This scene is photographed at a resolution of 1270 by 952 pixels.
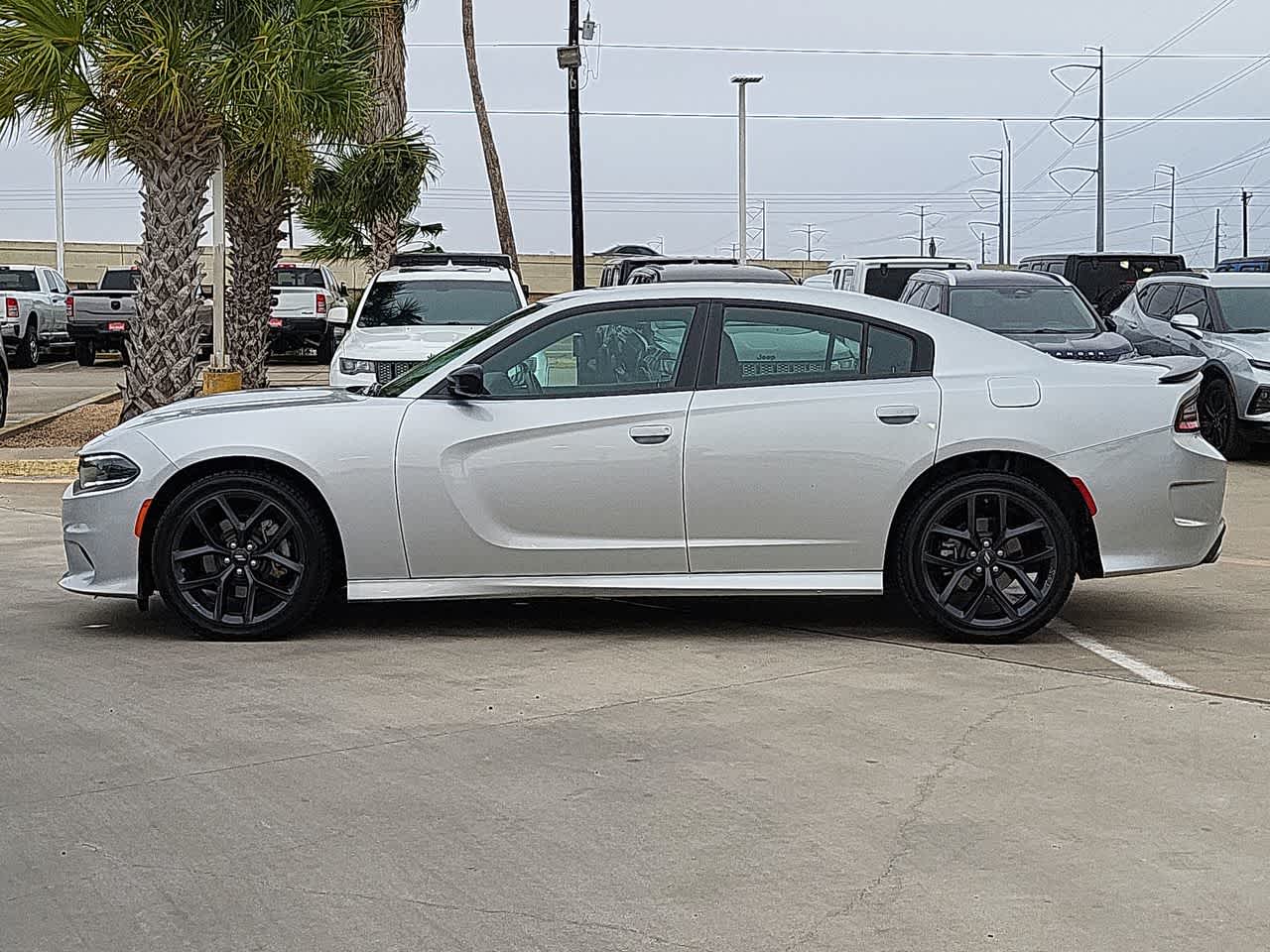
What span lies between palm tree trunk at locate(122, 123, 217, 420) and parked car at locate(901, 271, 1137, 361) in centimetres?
660

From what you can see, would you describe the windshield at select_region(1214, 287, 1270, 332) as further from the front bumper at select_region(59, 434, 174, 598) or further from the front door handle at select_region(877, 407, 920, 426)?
the front bumper at select_region(59, 434, 174, 598)

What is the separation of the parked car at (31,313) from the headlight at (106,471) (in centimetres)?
2288

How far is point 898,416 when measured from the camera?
7.43m

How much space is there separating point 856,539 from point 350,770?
2.76 m

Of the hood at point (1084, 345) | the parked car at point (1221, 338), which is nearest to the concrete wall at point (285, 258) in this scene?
the parked car at point (1221, 338)

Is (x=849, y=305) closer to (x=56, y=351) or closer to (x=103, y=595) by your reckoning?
(x=103, y=595)

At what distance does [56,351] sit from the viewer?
34031mm

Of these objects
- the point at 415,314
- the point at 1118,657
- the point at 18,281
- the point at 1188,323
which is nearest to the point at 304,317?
the point at 18,281

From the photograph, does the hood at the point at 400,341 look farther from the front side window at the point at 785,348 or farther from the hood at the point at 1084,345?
the front side window at the point at 785,348

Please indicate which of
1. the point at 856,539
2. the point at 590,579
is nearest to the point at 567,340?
the point at 590,579

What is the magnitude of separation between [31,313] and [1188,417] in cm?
2676

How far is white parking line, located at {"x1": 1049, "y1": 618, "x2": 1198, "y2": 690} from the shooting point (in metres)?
6.89

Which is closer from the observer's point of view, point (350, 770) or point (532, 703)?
point (350, 770)

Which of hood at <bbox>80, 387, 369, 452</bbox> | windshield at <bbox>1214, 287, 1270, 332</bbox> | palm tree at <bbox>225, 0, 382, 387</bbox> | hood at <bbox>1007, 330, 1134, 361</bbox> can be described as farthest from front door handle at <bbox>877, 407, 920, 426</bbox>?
windshield at <bbox>1214, 287, 1270, 332</bbox>
